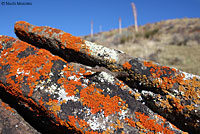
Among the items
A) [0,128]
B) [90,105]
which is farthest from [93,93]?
[0,128]

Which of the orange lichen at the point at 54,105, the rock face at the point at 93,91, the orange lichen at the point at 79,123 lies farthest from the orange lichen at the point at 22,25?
the orange lichen at the point at 79,123

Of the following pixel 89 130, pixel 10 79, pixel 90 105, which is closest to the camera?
pixel 89 130

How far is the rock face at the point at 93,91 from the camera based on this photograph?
165 cm

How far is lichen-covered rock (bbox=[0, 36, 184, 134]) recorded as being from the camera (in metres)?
1.62

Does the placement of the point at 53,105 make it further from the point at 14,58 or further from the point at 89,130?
the point at 14,58

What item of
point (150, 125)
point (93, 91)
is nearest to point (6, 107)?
point (93, 91)

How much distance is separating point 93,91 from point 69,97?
12.0 inches

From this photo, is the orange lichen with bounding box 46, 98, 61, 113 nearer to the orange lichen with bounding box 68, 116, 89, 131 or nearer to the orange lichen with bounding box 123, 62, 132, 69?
the orange lichen with bounding box 68, 116, 89, 131

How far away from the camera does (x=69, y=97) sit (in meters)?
1.73

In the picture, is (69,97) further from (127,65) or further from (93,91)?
(127,65)

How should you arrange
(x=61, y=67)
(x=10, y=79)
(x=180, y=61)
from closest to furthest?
(x=10, y=79)
(x=61, y=67)
(x=180, y=61)

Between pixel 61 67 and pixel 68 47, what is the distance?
328 millimetres

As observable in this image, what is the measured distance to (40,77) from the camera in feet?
6.08

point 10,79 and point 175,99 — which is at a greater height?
point 10,79
